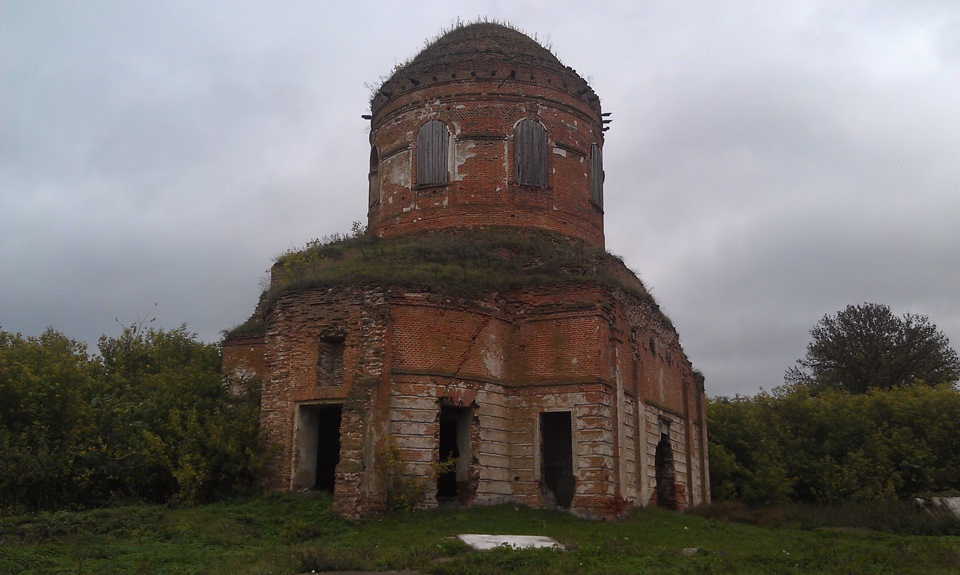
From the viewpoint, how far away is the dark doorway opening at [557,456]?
19703mm

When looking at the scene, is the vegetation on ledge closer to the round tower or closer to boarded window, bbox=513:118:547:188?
the round tower

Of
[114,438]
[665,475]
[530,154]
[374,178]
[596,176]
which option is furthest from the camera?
[374,178]

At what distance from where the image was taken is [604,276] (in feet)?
64.2

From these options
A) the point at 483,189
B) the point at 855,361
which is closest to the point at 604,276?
the point at 483,189

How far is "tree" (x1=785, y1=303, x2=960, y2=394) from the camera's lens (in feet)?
124

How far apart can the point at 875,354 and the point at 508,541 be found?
99.6 feet

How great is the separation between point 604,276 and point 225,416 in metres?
9.05

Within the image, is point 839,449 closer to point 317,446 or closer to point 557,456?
point 557,456

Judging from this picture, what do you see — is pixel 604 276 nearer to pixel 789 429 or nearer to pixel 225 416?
pixel 225 416

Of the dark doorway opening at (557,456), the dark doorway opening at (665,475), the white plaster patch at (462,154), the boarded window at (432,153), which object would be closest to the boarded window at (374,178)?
the boarded window at (432,153)

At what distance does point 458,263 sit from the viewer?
20188mm

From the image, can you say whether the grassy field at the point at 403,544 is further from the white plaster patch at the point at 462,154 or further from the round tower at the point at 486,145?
the white plaster patch at the point at 462,154

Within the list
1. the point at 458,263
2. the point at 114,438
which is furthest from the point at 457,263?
the point at 114,438

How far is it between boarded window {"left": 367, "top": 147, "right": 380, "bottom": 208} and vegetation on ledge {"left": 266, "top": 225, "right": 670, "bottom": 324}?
1430mm
